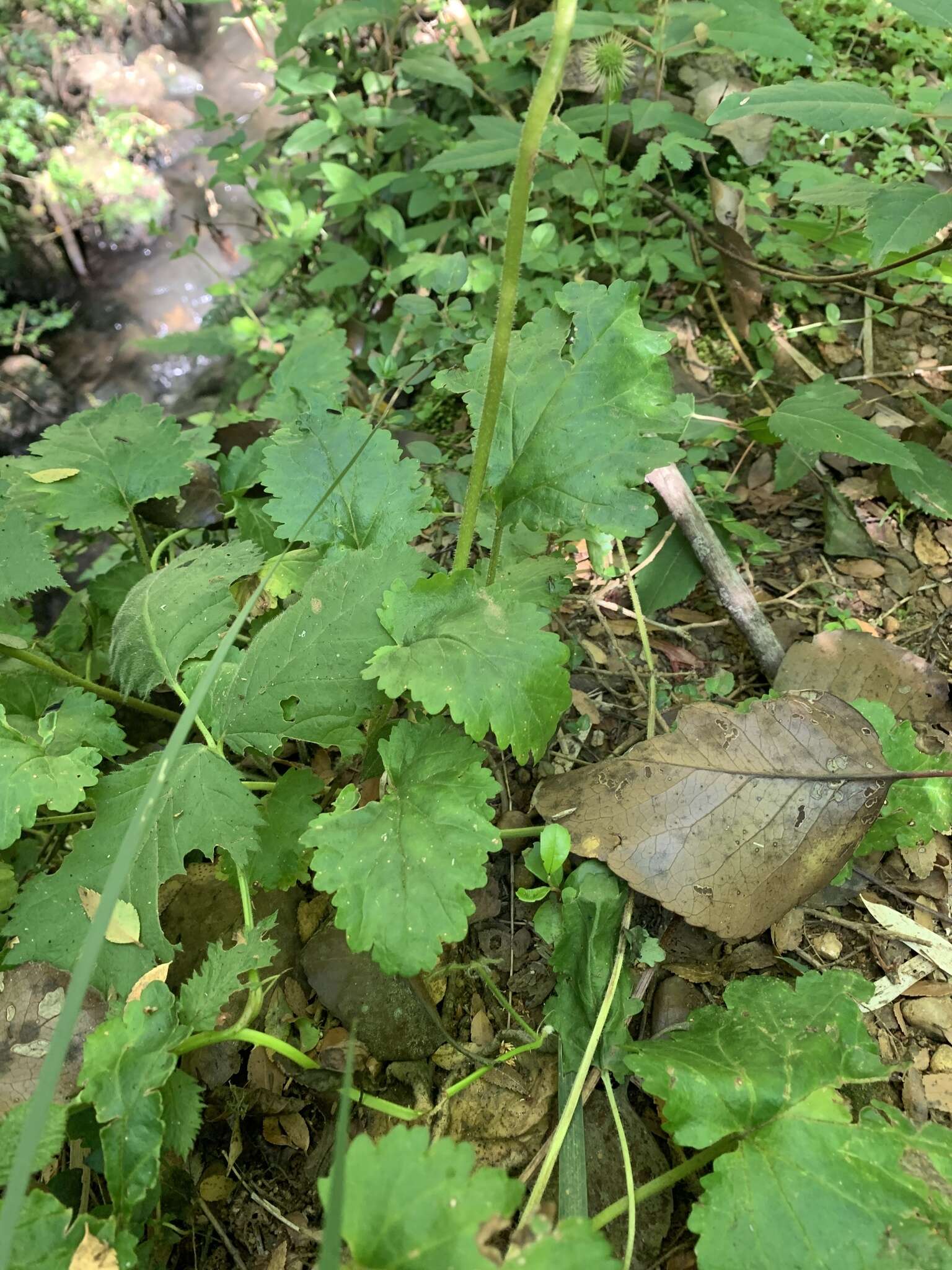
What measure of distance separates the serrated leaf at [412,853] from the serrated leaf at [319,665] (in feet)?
0.39

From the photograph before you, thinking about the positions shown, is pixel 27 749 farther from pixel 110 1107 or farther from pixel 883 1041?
pixel 883 1041

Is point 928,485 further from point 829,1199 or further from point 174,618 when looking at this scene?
point 174,618

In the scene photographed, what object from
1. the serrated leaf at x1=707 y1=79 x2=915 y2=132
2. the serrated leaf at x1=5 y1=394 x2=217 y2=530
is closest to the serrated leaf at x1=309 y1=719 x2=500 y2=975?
the serrated leaf at x1=5 y1=394 x2=217 y2=530

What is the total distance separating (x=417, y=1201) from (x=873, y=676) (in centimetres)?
133

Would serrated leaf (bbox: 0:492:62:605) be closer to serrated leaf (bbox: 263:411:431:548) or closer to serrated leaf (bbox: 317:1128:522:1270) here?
serrated leaf (bbox: 263:411:431:548)

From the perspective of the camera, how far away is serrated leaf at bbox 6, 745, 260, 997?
4.42 feet

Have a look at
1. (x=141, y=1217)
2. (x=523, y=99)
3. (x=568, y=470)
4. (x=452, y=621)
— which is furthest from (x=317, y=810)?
(x=523, y=99)

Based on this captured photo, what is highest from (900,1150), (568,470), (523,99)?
(523,99)

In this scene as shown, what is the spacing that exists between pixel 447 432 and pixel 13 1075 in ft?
6.72

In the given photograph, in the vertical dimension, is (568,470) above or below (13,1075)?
above

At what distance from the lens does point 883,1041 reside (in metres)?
1.34

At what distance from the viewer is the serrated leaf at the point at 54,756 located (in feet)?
4.31

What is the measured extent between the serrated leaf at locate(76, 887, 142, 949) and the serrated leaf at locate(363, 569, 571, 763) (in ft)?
2.07

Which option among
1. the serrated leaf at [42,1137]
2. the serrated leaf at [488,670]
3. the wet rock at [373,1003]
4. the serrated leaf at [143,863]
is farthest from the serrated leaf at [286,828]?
the serrated leaf at [42,1137]
